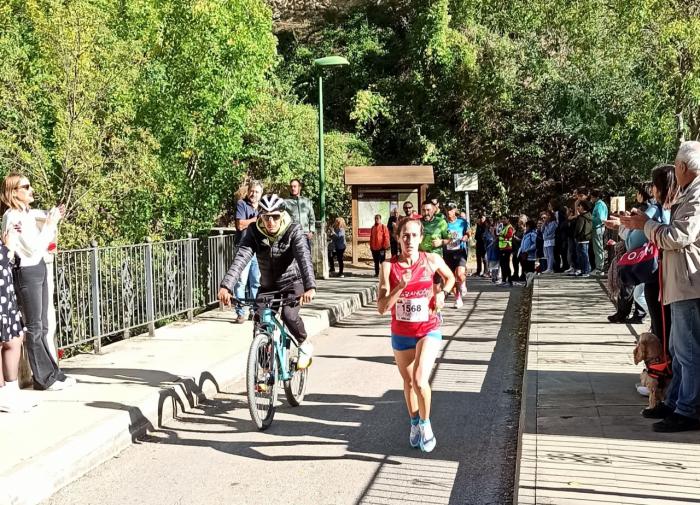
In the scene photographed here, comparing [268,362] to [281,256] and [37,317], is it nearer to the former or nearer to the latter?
[281,256]

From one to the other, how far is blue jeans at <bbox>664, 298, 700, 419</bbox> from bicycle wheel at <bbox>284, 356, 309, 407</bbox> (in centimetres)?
330

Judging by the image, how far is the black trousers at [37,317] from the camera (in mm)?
7785

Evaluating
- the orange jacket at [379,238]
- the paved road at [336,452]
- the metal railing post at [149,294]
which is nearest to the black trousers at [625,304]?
the paved road at [336,452]

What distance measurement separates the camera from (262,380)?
7141 mm

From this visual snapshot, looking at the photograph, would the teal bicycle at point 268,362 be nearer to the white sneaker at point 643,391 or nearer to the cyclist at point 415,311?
the cyclist at point 415,311

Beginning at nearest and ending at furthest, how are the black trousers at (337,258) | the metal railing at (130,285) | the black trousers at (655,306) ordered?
the black trousers at (655,306) → the metal railing at (130,285) → the black trousers at (337,258)

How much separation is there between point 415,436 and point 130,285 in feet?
20.2

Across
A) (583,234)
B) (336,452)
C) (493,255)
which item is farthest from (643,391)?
(493,255)

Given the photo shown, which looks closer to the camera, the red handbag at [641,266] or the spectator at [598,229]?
the red handbag at [641,266]

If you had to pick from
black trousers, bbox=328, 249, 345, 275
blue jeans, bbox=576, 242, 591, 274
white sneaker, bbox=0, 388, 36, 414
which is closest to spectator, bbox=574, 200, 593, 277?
blue jeans, bbox=576, 242, 591, 274

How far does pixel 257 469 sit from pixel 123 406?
1.80 meters

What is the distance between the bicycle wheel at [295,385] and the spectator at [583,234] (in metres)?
12.3

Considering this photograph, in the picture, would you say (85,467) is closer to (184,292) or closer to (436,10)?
(184,292)

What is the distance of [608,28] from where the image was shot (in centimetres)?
2622
